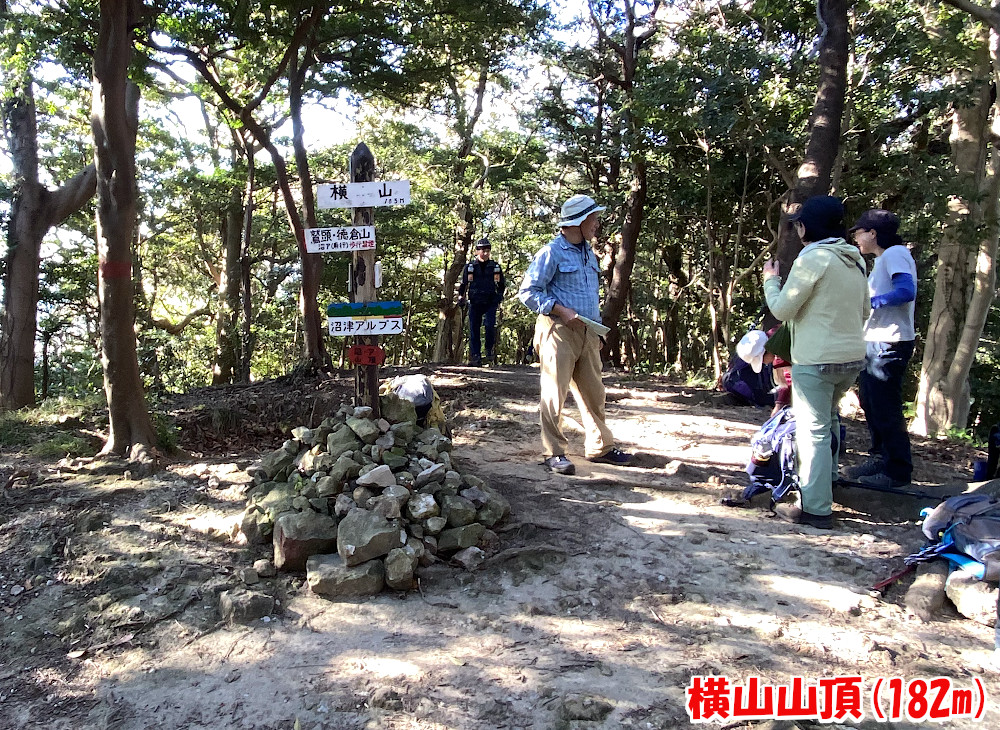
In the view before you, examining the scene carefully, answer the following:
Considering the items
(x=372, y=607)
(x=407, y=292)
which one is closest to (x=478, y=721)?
(x=372, y=607)

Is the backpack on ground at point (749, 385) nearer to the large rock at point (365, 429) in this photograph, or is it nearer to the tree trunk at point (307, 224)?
the large rock at point (365, 429)

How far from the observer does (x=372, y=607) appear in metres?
3.38

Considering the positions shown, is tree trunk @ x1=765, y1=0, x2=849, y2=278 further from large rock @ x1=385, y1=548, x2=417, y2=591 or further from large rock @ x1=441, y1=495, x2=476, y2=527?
large rock @ x1=385, y1=548, x2=417, y2=591

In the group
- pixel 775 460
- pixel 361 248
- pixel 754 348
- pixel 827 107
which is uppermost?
pixel 827 107

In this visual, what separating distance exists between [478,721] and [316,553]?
61.9 inches

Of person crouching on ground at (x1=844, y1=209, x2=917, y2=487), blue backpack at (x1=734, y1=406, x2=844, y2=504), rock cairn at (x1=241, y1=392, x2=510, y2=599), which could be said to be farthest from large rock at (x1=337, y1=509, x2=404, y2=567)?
person crouching on ground at (x1=844, y1=209, x2=917, y2=487)

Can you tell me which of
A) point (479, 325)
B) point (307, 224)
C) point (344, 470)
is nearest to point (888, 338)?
point (344, 470)

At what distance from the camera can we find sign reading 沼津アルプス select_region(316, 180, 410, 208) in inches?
174

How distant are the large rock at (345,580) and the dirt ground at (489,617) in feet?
0.23

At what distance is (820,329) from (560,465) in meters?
2.07

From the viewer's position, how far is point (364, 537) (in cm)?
360

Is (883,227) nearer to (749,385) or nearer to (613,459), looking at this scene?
(613,459)

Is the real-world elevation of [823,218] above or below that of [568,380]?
above

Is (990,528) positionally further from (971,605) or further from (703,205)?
(703,205)
